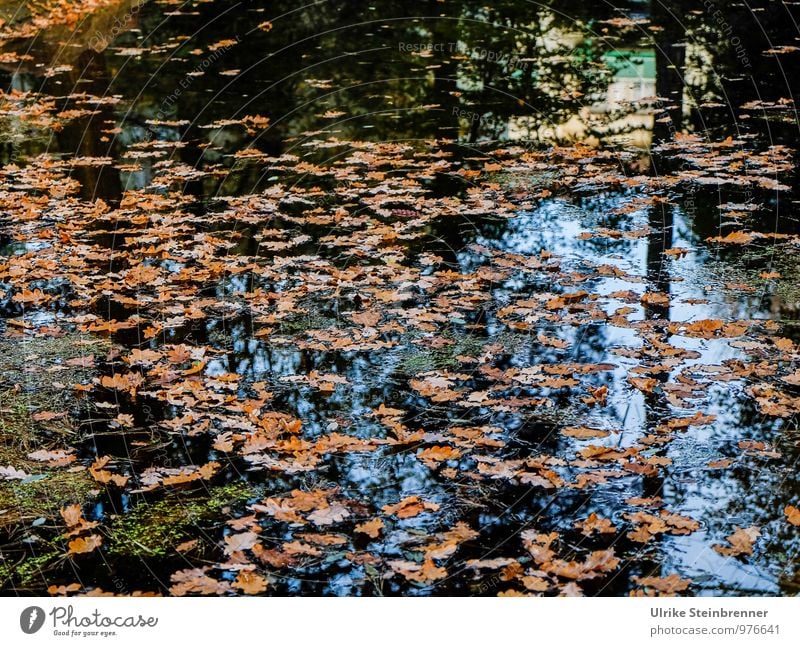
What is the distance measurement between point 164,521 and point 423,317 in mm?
2634

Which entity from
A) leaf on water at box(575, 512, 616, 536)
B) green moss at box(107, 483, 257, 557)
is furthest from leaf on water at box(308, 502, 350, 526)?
leaf on water at box(575, 512, 616, 536)

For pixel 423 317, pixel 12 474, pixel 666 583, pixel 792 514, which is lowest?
pixel 666 583

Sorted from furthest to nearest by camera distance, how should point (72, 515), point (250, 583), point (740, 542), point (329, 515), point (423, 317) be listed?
1. point (423, 317)
2. point (72, 515)
3. point (329, 515)
4. point (740, 542)
5. point (250, 583)

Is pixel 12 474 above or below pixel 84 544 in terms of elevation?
above

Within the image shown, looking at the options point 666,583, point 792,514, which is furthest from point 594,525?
point 792,514

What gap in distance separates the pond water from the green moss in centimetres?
2

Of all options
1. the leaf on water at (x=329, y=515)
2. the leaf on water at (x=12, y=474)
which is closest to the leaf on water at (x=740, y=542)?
the leaf on water at (x=329, y=515)

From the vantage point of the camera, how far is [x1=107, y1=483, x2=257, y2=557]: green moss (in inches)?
175

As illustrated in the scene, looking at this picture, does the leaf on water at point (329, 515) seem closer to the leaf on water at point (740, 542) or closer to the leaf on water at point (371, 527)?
the leaf on water at point (371, 527)

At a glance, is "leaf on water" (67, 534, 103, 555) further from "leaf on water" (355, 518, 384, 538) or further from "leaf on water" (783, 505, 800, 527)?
"leaf on water" (783, 505, 800, 527)

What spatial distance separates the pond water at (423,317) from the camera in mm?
4344

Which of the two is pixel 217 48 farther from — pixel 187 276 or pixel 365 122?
pixel 187 276

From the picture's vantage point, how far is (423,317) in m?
6.57

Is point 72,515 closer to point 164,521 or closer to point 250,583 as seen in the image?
point 164,521
